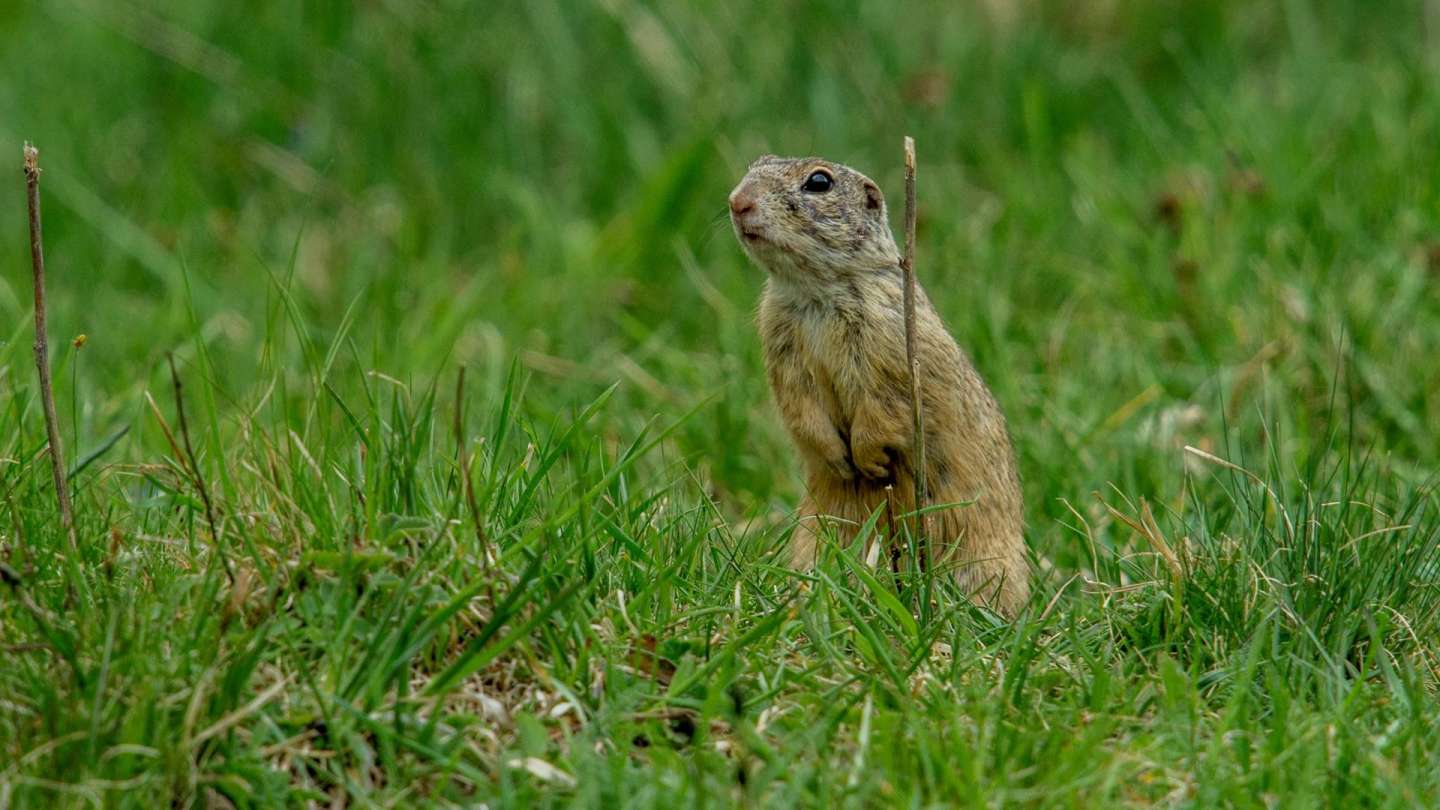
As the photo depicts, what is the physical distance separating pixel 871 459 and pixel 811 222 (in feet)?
1.74

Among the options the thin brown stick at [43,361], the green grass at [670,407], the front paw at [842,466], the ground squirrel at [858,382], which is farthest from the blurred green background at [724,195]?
the thin brown stick at [43,361]

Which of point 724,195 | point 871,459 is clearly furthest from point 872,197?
point 724,195

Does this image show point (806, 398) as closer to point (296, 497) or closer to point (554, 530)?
point (554, 530)

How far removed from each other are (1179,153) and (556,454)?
12.1ft

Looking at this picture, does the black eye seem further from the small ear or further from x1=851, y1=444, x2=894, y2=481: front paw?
x1=851, y1=444, x2=894, y2=481: front paw

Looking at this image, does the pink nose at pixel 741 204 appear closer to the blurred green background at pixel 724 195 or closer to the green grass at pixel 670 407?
the green grass at pixel 670 407

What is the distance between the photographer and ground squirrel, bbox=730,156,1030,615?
3.91 metres

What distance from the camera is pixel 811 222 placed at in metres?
3.99

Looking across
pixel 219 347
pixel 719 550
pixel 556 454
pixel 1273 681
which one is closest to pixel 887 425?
pixel 719 550

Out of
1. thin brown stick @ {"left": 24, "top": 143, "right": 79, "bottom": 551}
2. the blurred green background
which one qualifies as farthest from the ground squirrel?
thin brown stick @ {"left": 24, "top": 143, "right": 79, "bottom": 551}

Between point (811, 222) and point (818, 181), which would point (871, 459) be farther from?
point (818, 181)

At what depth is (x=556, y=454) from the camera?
3326mm

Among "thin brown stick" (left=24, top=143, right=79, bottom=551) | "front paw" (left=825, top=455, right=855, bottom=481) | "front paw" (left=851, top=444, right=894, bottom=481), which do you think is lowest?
"front paw" (left=825, top=455, right=855, bottom=481)

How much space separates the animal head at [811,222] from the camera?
393cm
